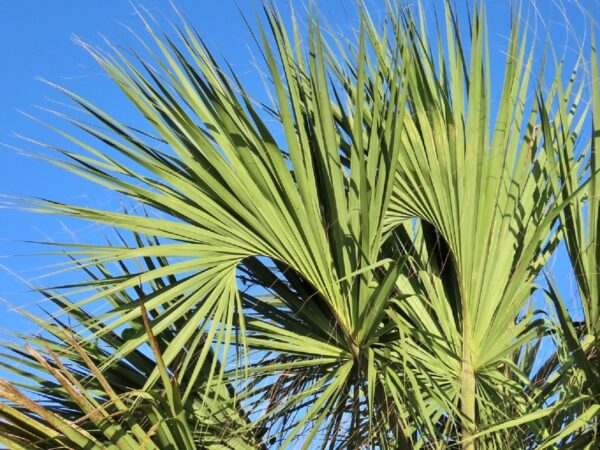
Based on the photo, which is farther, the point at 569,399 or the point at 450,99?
the point at 450,99

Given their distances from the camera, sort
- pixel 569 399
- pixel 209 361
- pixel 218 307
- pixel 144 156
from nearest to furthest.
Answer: pixel 569 399 → pixel 218 307 → pixel 144 156 → pixel 209 361

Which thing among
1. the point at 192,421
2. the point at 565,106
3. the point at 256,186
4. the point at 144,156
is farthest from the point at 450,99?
the point at 192,421

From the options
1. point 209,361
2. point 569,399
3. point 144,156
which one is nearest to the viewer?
point 569,399

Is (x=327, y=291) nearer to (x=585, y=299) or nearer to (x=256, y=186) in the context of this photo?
(x=256, y=186)

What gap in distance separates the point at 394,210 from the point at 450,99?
1.40 feet

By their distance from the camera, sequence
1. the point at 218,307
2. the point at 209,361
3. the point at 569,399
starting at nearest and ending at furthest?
the point at 569,399
the point at 218,307
the point at 209,361

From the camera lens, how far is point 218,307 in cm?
314

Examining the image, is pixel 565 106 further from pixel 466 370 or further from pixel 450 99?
pixel 466 370

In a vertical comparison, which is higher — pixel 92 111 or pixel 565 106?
pixel 92 111

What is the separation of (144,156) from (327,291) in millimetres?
757

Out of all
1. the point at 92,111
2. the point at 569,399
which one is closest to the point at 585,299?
the point at 569,399

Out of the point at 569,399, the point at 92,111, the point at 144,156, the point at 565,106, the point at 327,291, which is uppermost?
the point at 92,111

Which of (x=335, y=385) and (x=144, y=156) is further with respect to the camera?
(x=144, y=156)

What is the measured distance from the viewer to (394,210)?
3.53 metres
